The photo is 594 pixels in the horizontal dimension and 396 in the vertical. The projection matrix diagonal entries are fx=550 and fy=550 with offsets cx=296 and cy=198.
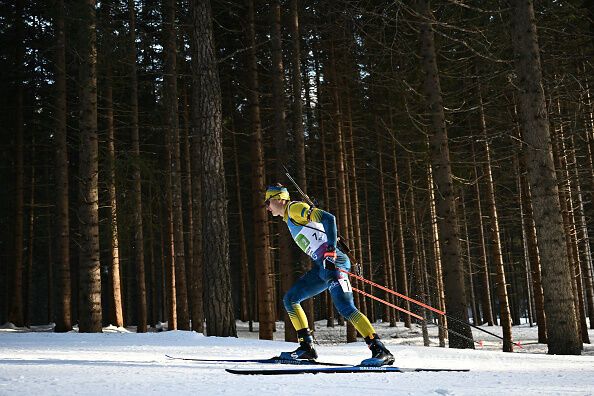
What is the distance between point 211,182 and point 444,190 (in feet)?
16.1

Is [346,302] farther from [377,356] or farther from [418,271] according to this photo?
[418,271]

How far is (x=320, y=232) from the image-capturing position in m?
6.28

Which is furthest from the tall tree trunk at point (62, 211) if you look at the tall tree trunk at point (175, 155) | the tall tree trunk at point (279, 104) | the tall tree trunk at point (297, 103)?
the tall tree trunk at point (297, 103)

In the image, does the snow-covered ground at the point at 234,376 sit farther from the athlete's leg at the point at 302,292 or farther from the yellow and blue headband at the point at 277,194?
the yellow and blue headband at the point at 277,194

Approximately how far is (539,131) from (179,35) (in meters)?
14.3

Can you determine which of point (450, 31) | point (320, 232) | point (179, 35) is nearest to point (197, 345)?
Answer: point (320, 232)

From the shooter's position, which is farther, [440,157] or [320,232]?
[440,157]

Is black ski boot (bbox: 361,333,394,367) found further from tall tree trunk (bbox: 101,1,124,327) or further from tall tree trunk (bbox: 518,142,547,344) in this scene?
tall tree trunk (bbox: 518,142,547,344)

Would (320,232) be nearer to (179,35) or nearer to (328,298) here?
(179,35)

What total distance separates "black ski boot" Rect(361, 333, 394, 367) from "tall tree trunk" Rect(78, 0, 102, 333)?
8083mm

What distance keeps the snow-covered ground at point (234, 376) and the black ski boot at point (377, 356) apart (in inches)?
13.9

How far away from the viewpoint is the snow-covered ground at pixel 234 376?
4242 mm

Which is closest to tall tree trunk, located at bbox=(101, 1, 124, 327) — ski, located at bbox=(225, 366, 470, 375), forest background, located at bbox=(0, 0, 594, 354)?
forest background, located at bbox=(0, 0, 594, 354)

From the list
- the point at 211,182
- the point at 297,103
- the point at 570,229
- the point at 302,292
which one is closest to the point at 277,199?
the point at 302,292
